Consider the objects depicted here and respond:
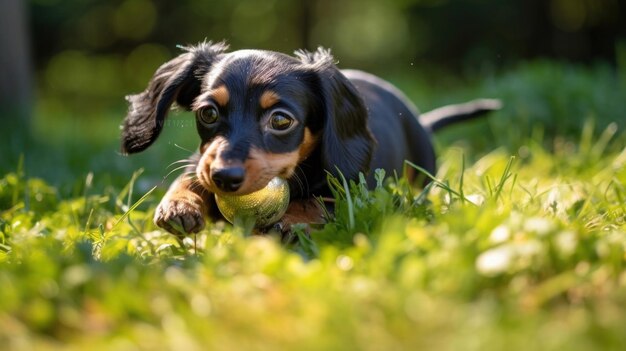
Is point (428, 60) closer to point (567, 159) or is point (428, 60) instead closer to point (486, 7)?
point (486, 7)

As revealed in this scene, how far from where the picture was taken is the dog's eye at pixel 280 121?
9.69ft

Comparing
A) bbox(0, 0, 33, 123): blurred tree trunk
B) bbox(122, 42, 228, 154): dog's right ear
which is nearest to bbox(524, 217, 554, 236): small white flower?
bbox(122, 42, 228, 154): dog's right ear

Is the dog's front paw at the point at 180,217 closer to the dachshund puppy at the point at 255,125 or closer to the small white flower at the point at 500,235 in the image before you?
the dachshund puppy at the point at 255,125

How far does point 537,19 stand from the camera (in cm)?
1098

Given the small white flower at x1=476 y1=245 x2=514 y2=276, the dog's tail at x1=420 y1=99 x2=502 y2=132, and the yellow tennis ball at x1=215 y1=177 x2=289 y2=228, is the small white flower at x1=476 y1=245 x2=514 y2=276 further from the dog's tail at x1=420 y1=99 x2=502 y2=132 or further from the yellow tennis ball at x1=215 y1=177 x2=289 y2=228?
the dog's tail at x1=420 y1=99 x2=502 y2=132

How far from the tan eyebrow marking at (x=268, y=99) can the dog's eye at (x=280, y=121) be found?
0.13 feet

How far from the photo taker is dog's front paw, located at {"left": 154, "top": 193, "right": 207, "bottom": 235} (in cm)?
273

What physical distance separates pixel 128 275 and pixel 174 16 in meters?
11.6

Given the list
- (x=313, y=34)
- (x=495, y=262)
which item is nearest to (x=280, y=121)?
(x=495, y=262)

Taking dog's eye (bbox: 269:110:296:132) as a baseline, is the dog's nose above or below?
below

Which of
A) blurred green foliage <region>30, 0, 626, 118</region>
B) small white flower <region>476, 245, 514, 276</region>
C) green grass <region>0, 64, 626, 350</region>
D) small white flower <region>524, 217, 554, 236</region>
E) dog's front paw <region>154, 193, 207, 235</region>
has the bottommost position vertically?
blurred green foliage <region>30, 0, 626, 118</region>

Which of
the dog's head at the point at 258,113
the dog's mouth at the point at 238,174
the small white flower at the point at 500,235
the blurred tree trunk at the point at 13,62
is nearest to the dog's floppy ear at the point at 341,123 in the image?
the dog's head at the point at 258,113

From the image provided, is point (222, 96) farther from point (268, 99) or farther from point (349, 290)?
point (349, 290)

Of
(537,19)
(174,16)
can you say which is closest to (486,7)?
(537,19)
